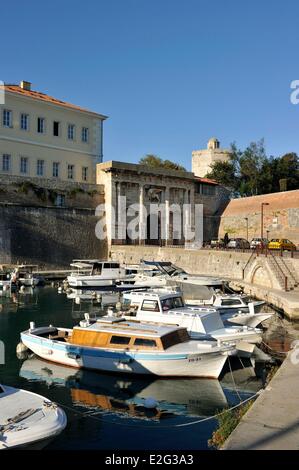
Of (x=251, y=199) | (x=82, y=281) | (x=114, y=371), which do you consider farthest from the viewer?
(x=251, y=199)

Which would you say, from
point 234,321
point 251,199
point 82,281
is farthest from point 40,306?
point 251,199

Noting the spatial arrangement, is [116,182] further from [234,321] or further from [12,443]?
[12,443]

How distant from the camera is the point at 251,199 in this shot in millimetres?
50156

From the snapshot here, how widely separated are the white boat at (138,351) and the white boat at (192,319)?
128 cm

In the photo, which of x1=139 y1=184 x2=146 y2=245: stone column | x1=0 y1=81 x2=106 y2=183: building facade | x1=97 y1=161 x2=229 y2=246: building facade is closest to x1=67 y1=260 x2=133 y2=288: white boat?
x1=97 y1=161 x2=229 y2=246: building facade

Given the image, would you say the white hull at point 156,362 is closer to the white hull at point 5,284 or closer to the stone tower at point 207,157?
the white hull at point 5,284

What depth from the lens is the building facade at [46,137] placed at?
134 ft

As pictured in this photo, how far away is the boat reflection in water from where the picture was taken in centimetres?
1160

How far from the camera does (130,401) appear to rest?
Result: 12.3 m

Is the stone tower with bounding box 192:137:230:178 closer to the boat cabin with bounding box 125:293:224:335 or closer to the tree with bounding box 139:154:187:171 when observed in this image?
the tree with bounding box 139:154:187:171

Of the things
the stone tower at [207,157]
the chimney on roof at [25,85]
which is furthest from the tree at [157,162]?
the chimney on roof at [25,85]

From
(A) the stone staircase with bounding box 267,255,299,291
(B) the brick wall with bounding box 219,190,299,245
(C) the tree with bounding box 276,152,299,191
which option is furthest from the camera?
(C) the tree with bounding box 276,152,299,191

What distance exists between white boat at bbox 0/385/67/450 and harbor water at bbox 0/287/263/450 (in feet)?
2.97

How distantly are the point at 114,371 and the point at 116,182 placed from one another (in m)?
32.2
